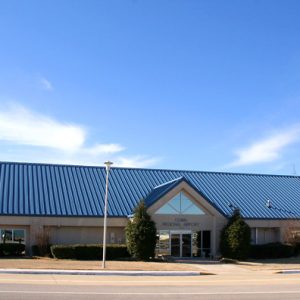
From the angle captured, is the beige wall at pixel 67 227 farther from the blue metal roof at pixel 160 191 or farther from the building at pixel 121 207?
the blue metal roof at pixel 160 191

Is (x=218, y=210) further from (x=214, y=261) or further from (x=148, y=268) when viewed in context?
→ (x=148, y=268)

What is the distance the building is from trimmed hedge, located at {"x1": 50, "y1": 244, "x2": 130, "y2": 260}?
11.3 ft

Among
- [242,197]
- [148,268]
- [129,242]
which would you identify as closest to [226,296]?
[148,268]

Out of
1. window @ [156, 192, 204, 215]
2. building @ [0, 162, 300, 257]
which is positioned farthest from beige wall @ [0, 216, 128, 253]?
window @ [156, 192, 204, 215]

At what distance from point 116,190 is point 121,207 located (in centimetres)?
258

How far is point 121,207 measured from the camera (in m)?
39.9

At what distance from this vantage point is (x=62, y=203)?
39156mm

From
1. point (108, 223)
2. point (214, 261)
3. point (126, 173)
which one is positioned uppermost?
point (126, 173)

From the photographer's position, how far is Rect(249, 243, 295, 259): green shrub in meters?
38.8

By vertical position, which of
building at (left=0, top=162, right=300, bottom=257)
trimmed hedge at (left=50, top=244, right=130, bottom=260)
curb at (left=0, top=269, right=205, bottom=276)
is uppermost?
building at (left=0, top=162, right=300, bottom=257)

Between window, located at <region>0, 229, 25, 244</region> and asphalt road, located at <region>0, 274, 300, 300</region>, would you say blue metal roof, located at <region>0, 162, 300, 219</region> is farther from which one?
asphalt road, located at <region>0, 274, 300, 300</region>

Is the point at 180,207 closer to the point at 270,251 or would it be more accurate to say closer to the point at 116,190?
the point at 116,190

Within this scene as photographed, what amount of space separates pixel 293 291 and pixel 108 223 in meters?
22.2

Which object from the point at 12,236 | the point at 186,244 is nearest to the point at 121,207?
the point at 186,244
